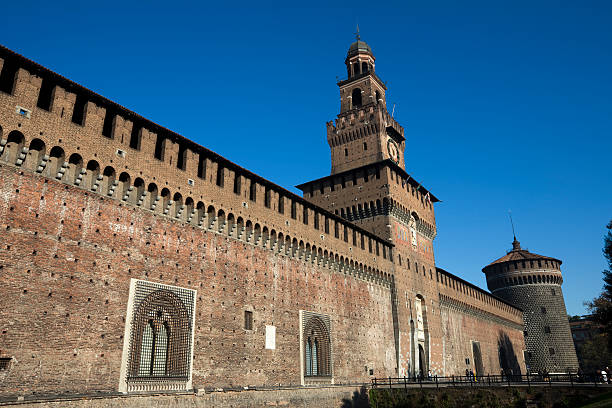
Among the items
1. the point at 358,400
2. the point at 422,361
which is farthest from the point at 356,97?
the point at 358,400

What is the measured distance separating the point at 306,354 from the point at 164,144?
40.3 feet

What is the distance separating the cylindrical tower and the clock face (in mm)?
27946

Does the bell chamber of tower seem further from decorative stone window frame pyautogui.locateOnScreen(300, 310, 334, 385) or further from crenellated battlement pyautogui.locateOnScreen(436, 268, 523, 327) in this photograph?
decorative stone window frame pyautogui.locateOnScreen(300, 310, 334, 385)

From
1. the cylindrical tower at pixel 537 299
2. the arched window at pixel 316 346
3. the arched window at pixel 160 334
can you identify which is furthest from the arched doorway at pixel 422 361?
the cylindrical tower at pixel 537 299

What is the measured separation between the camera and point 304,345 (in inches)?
864

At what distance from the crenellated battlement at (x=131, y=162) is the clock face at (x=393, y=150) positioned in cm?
1534

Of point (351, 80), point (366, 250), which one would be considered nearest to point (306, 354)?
point (366, 250)

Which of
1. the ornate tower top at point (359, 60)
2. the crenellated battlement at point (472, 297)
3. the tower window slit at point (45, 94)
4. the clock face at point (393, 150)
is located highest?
the ornate tower top at point (359, 60)

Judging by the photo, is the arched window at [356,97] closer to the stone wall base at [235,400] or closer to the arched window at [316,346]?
the arched window at [316,346]

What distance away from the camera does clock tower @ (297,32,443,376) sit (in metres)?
32.0

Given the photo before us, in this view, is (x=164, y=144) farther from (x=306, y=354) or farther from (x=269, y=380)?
(x=306, y=354)

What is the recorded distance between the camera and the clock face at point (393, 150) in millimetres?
36966

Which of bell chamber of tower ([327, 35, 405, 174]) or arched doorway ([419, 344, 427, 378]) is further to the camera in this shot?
bell chamber of tower ([327, 35, 405, 174])

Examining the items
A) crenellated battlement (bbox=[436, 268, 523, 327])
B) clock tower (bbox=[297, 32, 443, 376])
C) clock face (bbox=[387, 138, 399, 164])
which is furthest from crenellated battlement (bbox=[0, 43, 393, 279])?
crenellated battlement (bbox=[436, 268, 523, 327])
